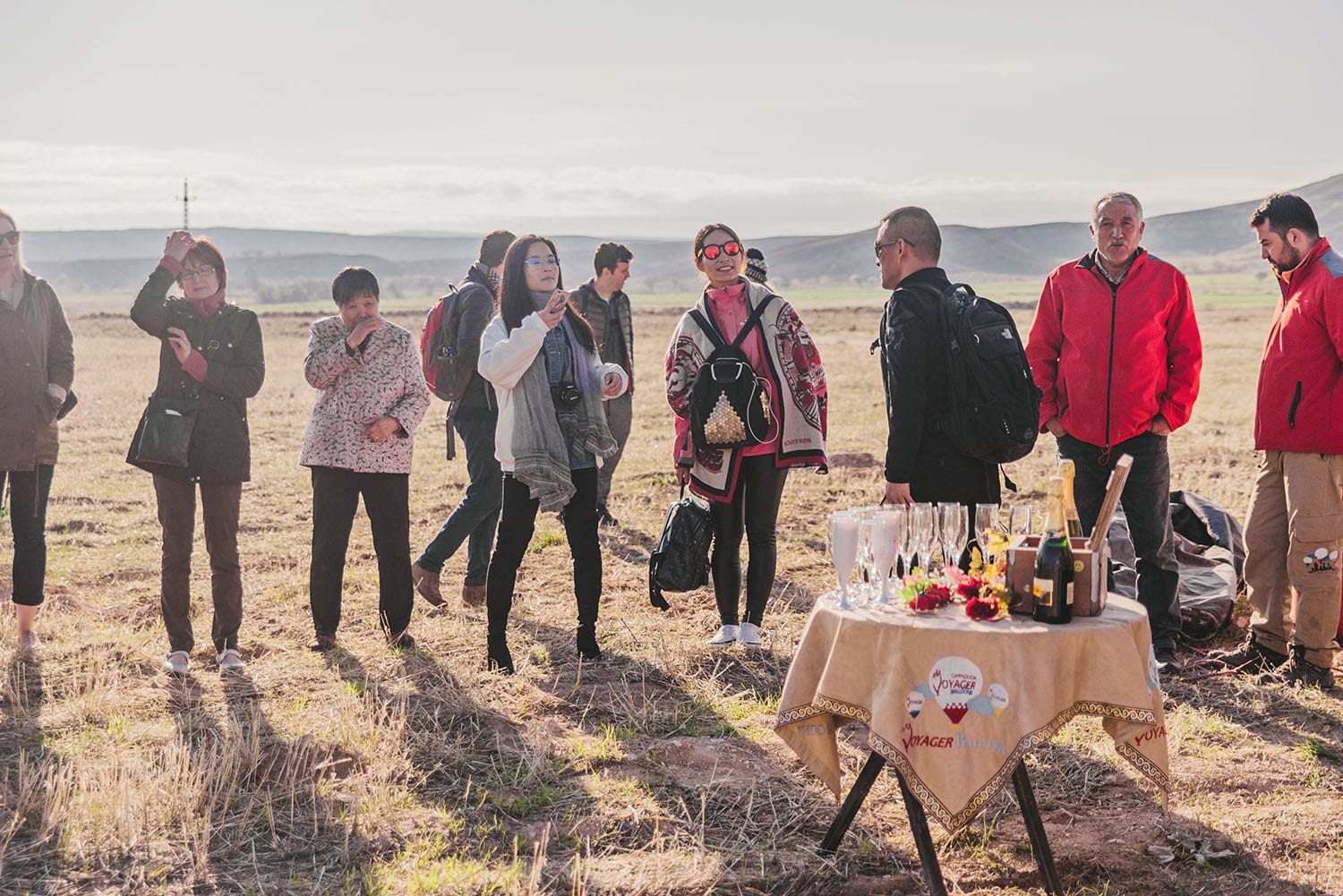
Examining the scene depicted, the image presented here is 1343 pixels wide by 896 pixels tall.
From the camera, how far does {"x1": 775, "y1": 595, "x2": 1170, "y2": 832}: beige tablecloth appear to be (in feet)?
11.5

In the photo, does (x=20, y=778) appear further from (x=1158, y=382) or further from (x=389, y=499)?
(x=1158, y=382)

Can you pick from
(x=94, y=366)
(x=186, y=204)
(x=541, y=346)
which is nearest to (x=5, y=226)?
(x=541, y=346)

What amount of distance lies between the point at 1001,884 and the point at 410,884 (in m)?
1.97

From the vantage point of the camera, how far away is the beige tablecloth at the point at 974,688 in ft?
11.5

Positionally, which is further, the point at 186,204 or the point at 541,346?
the point at 186,204

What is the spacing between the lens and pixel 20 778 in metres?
4.64

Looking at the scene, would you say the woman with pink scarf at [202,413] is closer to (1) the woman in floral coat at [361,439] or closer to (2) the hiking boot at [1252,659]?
(1) the woman in floral coat at [361,439]

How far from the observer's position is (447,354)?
7.30m

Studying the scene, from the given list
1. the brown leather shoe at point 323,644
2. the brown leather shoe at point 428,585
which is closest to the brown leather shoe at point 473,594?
the brown leather shoe at point 428,585

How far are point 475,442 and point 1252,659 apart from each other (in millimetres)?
4617

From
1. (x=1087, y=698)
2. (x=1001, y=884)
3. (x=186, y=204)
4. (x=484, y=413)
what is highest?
(x=186, y=204)

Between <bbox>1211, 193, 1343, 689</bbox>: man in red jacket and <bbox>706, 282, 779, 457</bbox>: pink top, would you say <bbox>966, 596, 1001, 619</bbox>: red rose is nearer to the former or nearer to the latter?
<bbox>706, 282, 779, 457</bbox>: pink top

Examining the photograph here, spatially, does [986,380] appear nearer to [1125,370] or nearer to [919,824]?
[1125,370]

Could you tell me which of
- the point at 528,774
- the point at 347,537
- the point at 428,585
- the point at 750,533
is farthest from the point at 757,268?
the point at 528,774
